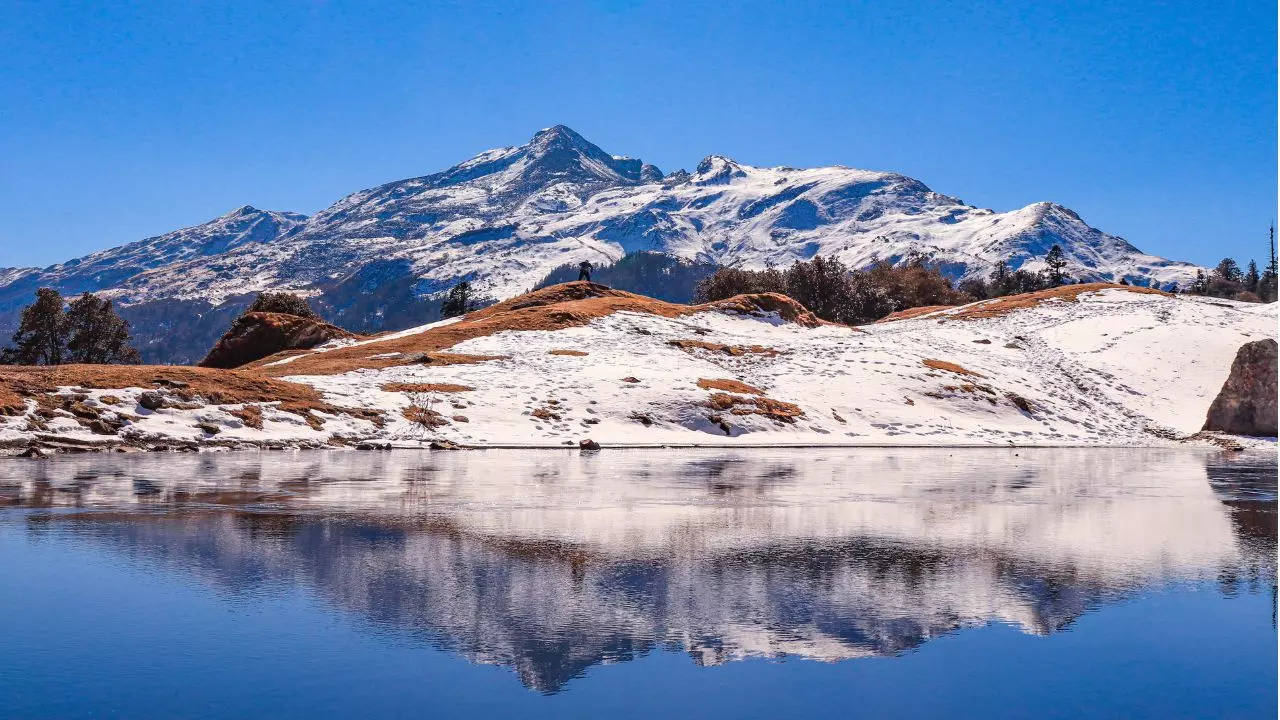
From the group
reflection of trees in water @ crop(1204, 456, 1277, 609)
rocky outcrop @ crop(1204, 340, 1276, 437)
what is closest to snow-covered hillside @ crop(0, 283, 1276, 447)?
rocky outcrop @ crop(1204, 340, 1276, 437)

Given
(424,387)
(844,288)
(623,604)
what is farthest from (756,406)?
(844,288)

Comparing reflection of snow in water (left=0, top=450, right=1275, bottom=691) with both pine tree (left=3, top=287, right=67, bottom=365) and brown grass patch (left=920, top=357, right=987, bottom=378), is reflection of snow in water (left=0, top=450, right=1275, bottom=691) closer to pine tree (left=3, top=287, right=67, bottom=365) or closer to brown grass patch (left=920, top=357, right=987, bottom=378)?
brown grass patch (left=920, top=357, right=987, bottom=378)

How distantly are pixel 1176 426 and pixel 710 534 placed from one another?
4555cm

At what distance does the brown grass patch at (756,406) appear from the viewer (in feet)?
150

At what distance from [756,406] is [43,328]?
8387cm

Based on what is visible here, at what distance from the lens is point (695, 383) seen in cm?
4853

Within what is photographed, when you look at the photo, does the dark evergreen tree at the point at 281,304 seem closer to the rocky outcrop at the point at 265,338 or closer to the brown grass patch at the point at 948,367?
the rocky outcrop at the point at 265,338

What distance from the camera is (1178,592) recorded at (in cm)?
1165

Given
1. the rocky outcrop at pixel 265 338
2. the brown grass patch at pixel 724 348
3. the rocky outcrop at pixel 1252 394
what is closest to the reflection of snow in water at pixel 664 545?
the rocky outcrop at pixel 1252 394

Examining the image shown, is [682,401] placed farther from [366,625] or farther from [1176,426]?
[366,625]

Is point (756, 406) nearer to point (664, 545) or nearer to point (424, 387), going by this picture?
point (424, 387)

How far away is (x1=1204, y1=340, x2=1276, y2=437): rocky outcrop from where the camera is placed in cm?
4647

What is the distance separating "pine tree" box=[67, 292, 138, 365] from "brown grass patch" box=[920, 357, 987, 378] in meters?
86.9

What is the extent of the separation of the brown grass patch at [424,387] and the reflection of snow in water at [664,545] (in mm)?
15561
